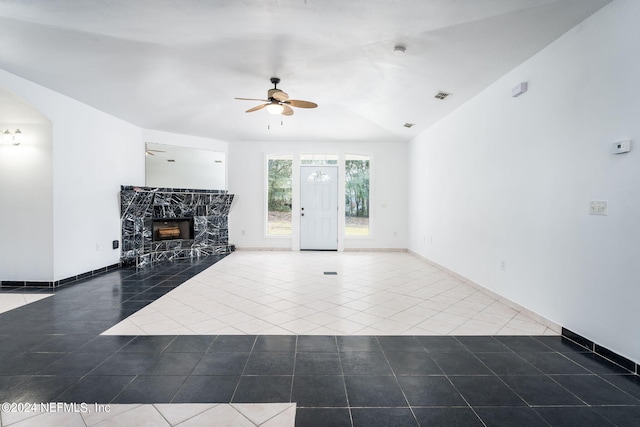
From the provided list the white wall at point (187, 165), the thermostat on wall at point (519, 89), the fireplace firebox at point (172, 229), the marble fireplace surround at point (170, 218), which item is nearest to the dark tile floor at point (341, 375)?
the thermostat on wall at point (519, 89)

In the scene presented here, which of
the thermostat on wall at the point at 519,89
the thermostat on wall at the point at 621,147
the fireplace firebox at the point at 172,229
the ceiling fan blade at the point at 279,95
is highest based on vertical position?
the ceiling fan blade at the point at 279,95

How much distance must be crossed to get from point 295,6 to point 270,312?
287 cm

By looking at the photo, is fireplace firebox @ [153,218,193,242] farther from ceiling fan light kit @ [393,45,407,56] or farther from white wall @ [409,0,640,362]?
white wall @ [409,0,640,362]

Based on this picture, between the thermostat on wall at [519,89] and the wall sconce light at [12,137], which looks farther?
the wall sconce light at [12,137]

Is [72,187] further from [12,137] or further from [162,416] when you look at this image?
[162,416]

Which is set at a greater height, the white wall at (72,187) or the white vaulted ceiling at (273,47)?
the white vaulted ceiling at (273,47)

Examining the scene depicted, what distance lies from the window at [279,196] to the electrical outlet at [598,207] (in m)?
5.90

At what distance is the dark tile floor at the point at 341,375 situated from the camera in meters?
1.74

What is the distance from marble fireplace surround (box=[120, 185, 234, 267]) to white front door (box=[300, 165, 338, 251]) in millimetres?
1781

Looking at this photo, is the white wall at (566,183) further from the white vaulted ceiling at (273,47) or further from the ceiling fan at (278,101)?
the ceiling fan at (278,101)

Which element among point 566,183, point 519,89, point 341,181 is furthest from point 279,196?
point 566,183

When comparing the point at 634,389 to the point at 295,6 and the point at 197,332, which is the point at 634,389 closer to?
the point at 197,332

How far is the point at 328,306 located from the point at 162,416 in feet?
6.79

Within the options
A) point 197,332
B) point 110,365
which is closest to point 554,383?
point 197,332
